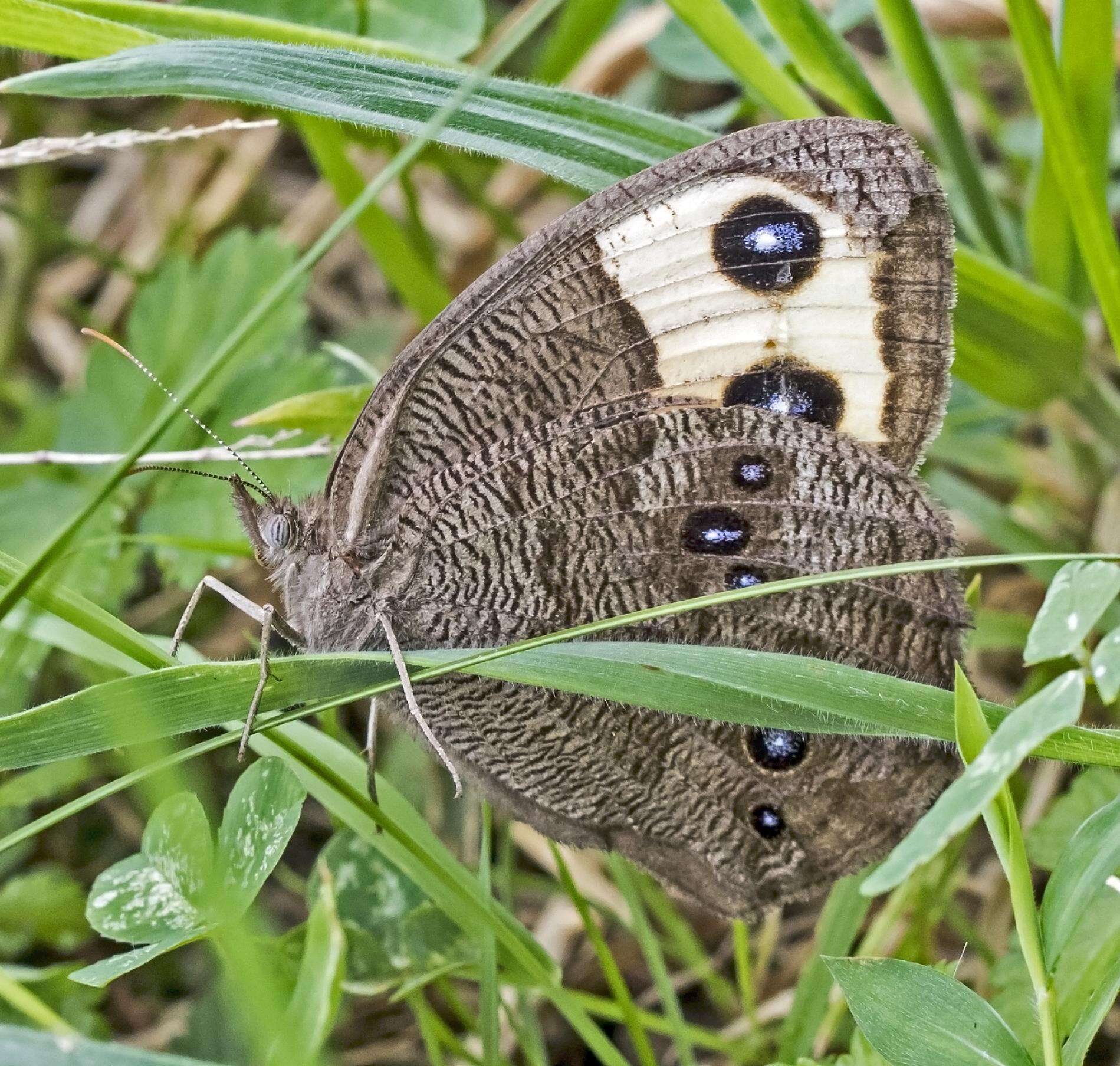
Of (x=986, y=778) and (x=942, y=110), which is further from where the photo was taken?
(x=942, y=110)

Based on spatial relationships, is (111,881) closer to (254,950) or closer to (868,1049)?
(254,950)

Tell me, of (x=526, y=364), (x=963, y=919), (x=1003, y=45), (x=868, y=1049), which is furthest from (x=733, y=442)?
(x=1003, y=45)

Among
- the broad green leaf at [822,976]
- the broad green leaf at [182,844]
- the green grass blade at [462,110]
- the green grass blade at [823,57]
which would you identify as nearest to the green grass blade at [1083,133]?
the green grass blade at [462,110]

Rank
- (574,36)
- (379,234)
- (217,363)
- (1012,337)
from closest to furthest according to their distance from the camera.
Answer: (217,363), (1012,337), (379,234), (574,36)

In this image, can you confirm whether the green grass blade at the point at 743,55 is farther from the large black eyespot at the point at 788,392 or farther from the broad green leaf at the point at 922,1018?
the broad green leaf at the point at 922,1018

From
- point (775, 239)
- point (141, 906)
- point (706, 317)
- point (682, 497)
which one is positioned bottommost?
point (141, 906)

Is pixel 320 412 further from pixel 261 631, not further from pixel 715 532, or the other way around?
pixel 715 532

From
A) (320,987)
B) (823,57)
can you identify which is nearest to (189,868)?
(320,987)

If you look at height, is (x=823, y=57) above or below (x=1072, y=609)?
above
